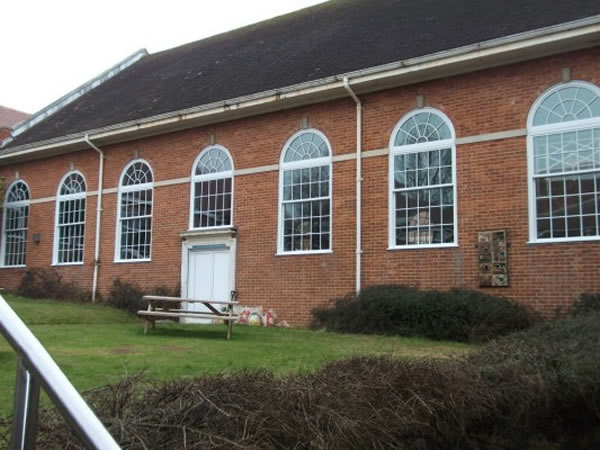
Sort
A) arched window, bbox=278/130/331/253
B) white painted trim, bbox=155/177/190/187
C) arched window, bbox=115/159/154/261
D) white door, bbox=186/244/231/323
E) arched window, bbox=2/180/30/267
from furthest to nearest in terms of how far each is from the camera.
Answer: arched window, bbox=2/180/30/267 < arched window, bbox=115/159/154/261 < white painted trim, bbox=155/177/190/187 < white door, bbox=186/244/231/323 < arched window, bbox=278/130/331/253

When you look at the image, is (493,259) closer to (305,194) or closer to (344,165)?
(344,165)

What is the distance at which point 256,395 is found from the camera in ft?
11.0

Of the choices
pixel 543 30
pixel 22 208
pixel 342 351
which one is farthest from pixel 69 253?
pixel 543 30

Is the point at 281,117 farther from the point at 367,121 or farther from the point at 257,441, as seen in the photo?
the point at 257,441

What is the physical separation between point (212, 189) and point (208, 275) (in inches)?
86.7

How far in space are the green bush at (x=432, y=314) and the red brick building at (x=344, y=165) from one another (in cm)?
59

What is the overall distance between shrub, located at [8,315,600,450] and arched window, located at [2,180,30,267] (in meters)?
18.6

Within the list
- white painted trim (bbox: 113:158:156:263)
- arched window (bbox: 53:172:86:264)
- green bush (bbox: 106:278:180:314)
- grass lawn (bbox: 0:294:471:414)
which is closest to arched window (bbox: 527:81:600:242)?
grass lawn (bbox: 0:294:471:414)

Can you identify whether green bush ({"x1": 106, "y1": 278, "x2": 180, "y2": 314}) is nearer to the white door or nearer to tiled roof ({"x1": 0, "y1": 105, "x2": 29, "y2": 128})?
the white door

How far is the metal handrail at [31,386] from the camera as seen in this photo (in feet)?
4.87

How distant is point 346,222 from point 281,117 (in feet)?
10.5

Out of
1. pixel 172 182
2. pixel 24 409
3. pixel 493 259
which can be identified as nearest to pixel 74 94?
pixel 172 182

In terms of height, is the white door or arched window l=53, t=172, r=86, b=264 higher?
arched window l=53, t=172, r=86, b=264

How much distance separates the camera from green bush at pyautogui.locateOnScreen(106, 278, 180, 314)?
16.3 meters
